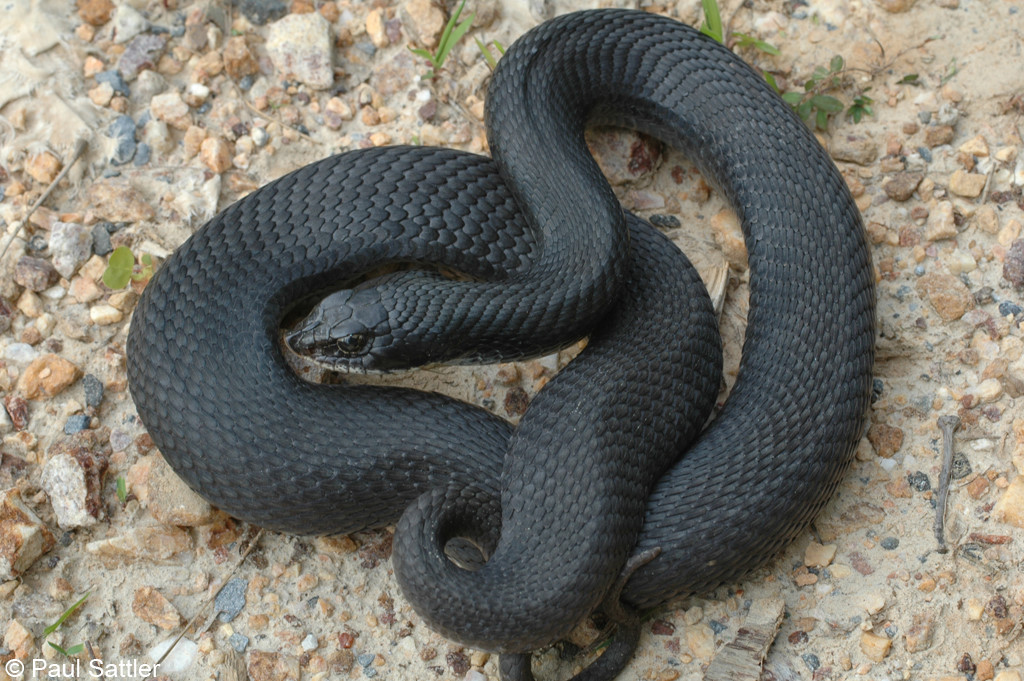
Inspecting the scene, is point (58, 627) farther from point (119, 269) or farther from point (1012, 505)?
point (1012, 505)

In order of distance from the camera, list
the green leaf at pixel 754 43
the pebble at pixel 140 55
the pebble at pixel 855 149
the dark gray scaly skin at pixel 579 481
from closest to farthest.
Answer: the dark gray scaly skin at pixel 579 481 → the pebble at pixel 855 149 → the green leaf at pixel 754 43 → the pebble at pixel 140 55

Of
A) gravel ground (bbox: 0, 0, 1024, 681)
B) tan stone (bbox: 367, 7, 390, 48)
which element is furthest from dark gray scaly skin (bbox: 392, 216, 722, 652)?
tan stone (bbox: 367, 7, 390, 48)

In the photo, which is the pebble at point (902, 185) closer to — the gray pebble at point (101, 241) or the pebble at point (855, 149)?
the pebble at point (855, 149)

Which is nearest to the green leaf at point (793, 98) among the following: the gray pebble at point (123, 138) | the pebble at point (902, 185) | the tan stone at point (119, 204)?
the pebble at point (902, 185)

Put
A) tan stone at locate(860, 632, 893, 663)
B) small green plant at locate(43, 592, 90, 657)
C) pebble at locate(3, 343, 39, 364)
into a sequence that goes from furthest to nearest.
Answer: pebble at locate(3, 343, 39, 364) → small green plant at locate(43, 592, 90, 657) → tan stone at locate(860, 632, 893, 663)

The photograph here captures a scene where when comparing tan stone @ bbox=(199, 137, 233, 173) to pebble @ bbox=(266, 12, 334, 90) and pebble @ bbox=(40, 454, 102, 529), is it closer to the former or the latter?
pebble @ bbox=(266, 12, 334, 90)

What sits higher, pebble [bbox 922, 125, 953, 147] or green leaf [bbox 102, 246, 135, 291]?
pebble [bbox 922, 125, 953, 147]

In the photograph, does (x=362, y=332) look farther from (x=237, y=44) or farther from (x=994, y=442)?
(x=994, y=442)
